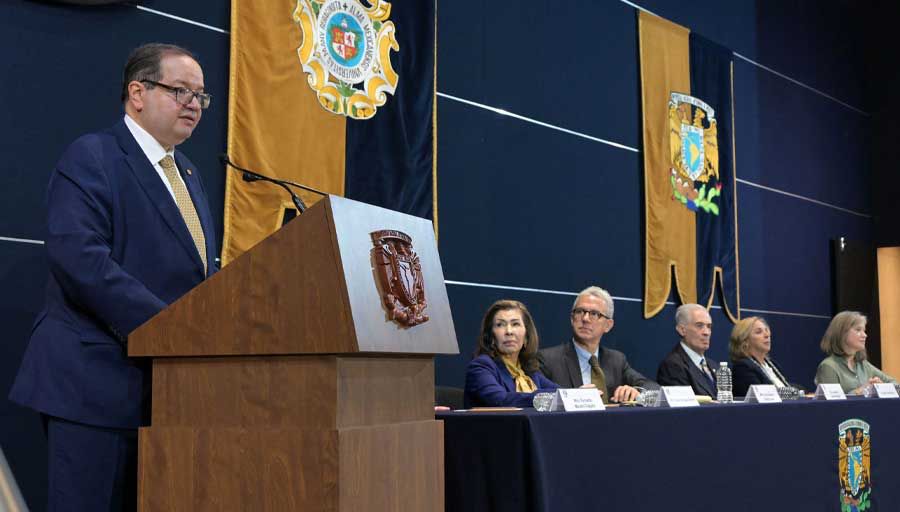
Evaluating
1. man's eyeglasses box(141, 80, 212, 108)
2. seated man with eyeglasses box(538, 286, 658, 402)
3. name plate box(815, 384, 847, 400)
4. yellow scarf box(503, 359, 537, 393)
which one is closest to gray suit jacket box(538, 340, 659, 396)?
seated man with eyeglasses box(538, 286, 658, 402)

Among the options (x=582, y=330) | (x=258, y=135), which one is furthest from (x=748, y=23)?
(x=258, y=135)

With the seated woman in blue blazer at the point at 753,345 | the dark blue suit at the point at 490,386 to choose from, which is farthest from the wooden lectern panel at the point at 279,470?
the seated woman in blue blazer at the point at 753,345

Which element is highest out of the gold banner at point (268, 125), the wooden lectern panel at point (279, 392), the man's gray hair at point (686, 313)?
the gold banner at point (268, 125)

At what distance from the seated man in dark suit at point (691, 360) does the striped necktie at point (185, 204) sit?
3.37m

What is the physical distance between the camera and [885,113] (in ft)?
32.1

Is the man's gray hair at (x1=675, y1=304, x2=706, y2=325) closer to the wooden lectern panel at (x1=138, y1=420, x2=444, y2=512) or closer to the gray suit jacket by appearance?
the gray suit jacket

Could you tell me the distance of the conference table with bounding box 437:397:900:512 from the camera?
2477 mm

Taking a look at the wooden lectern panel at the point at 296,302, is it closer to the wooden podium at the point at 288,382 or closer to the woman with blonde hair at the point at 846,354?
the wooden podium at the point at 288,382

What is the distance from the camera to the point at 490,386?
3750 millimetres

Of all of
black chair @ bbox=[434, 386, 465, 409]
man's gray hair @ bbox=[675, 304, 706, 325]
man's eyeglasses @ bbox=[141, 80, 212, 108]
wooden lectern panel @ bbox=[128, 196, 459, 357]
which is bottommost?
black chair @ bbox=[434, 386, 465, 409]

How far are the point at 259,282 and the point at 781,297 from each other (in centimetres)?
712

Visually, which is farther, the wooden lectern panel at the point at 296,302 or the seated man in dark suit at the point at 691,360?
the seated man in dark suit at the point at 691,360

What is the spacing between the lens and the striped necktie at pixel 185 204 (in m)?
2.21

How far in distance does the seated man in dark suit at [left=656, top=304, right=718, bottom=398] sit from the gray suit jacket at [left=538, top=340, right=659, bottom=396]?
1.45ft
